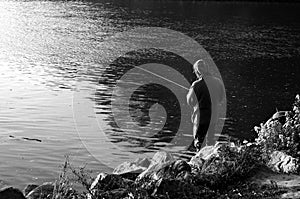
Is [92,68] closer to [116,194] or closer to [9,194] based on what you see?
[9,194]

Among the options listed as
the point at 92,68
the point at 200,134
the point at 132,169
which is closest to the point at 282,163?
the point at 132,169

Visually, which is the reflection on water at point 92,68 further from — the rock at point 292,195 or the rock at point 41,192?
the rock at point 292,195

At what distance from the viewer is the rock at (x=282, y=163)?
9945 millimetres

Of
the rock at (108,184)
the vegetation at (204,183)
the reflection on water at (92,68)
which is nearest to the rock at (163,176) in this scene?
the vegetation at (204,183)

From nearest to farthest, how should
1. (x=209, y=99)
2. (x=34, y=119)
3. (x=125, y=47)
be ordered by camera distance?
1. (x=209, y=99)
2. (x=34, y=119)
3. (x=125, y=47)

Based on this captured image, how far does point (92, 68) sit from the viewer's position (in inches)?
1221

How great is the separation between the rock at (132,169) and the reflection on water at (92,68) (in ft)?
5.99

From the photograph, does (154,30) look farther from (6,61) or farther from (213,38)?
(6,61)

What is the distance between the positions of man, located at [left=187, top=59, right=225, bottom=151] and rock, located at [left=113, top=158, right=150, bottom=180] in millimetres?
1790

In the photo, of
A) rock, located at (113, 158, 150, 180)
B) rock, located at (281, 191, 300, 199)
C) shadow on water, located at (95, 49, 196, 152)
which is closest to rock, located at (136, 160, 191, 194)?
rock, located at (113, 158, 150, 180)

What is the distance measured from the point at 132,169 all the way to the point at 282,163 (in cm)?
341

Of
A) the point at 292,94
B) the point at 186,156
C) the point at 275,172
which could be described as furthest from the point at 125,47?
the point at 275,172

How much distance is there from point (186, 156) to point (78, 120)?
521cm

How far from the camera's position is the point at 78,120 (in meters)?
19.5
